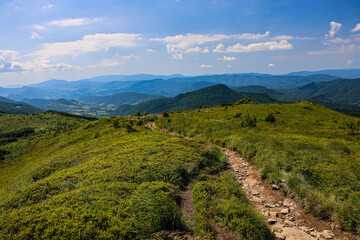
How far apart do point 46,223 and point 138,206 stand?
321 cm

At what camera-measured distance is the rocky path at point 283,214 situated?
6477mm

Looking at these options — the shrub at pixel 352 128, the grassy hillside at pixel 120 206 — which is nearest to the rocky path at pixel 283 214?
the grassy hillside at pixel 120 206

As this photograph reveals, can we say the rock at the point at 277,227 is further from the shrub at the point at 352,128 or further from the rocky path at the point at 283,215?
the shrub at the point at 352,128

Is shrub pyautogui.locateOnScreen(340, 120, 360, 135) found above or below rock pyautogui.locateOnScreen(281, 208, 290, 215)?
above

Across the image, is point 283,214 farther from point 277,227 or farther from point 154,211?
point 154,211

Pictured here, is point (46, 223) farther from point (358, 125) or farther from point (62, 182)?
point (358, 125)

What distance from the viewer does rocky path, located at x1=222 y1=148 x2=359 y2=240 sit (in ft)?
21.2

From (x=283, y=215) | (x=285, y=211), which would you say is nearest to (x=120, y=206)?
(x=283, y=215)

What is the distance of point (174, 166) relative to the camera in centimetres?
1107

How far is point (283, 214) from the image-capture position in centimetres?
784

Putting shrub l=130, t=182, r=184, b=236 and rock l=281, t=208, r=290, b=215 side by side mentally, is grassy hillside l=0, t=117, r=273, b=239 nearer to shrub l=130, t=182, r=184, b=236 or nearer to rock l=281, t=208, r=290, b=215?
shrub l=130, t=182, r=184, b=236

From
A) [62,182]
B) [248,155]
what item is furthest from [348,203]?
[62,182]

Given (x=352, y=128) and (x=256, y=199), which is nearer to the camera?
(x=256, y=199)

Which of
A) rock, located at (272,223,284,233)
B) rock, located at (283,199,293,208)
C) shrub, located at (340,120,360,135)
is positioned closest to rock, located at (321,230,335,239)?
rock, located at (272,223,284,233)
